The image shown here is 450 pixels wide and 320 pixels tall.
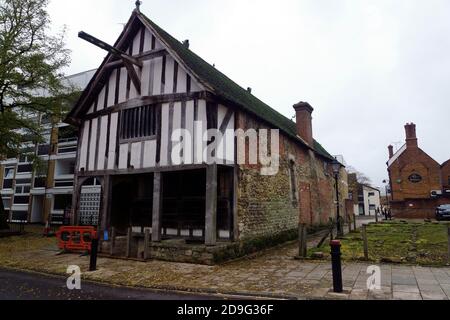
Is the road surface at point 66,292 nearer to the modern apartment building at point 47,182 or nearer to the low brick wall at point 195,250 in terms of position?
the low brick wall at point 195,250

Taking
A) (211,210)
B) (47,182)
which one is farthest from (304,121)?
(47,182)

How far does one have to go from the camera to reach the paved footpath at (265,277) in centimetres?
592

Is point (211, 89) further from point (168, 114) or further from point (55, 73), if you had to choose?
point (55, 73)

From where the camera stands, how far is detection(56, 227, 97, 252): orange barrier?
1105 centimetres

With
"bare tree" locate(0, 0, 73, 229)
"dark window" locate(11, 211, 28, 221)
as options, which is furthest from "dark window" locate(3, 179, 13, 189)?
"bare tree" locate(0, 0, 73, 229)

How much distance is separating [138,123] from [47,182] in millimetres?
18153

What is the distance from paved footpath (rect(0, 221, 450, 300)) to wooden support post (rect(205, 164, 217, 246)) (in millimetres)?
873

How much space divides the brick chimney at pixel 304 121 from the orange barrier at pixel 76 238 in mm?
14164

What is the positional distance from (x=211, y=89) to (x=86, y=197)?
1628 cm

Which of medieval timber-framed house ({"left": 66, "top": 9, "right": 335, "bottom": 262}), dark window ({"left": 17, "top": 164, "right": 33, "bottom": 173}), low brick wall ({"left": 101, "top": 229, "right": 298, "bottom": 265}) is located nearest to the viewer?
low brick wall ({"left": 101, "top": 229, "right": 298, "bottom": 265})

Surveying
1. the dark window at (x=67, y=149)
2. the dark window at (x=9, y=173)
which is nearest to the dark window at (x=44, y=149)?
the dark window at (x=67, y=149)

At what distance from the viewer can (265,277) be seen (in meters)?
7.42

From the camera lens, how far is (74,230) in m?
11.4

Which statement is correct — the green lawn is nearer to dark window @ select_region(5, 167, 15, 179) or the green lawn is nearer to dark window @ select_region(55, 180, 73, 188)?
dark window @ select_region(55, 180, 73, 188)
